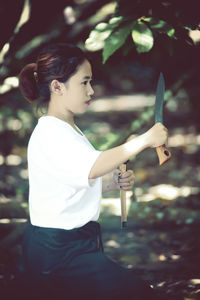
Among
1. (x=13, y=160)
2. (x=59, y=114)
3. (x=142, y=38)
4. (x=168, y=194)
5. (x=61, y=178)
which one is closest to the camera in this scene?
(x=61, y=178)

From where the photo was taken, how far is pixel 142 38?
270cm

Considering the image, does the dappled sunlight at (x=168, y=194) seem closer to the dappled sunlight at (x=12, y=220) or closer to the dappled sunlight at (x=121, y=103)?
the dappled sunlight at (x=12, y=220)

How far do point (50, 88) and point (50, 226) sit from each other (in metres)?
0.68

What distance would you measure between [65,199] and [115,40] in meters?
0.93

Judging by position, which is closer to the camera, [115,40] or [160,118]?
[160,118]

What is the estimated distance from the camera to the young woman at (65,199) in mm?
2395

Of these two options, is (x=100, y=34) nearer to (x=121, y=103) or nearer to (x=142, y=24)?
(x=142, y=24)

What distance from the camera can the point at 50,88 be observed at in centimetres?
253

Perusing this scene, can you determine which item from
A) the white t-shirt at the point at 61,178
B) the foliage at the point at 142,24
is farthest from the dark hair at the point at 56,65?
the foliage at the point at 142,24

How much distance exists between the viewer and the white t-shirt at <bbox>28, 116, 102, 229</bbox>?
7.71ft

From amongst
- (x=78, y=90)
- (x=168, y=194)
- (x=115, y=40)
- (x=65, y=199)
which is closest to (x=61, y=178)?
(x=65, y=199)

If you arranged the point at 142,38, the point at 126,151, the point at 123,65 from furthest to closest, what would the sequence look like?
the point at 123,65
the point at 142,38
the point at 126,151

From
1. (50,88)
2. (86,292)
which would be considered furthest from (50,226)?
(50,88)

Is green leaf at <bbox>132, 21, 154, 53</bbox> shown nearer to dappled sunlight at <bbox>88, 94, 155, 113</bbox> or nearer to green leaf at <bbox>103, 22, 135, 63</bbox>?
green leaf at <bbox>103, 22, 135, 63</bbox>
